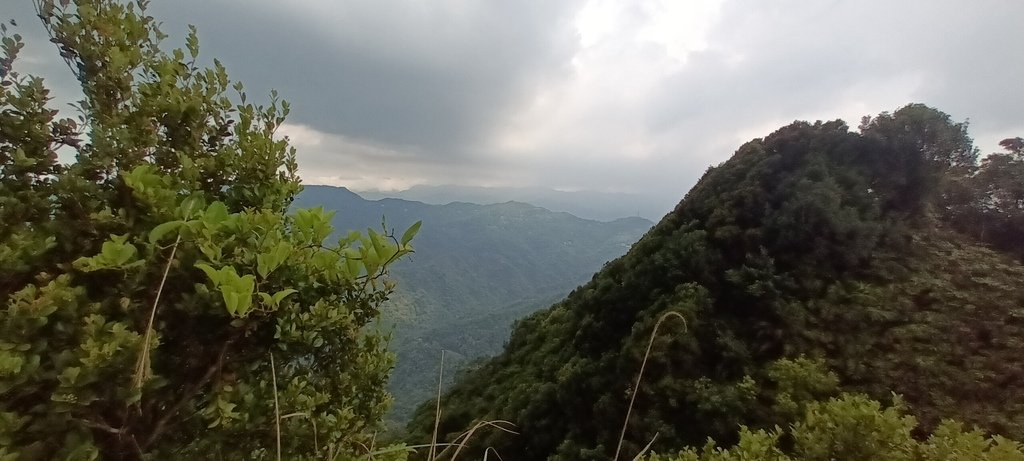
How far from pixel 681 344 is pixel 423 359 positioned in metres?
138

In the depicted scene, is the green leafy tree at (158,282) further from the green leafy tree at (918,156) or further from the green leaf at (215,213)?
the green leafy tree at (918,156)

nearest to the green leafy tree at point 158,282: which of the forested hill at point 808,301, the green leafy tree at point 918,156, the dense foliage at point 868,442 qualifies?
the dense foliage at point 868,442

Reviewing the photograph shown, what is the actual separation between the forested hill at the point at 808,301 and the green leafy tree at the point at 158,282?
46.9ft

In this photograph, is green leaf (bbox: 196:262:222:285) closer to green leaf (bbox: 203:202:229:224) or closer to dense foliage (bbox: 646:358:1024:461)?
green leaf (bbox: 203:202:229:224)

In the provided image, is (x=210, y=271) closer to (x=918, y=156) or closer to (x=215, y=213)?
(x=215, y=213)

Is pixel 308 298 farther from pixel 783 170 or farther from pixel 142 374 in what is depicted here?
pixel 783 170

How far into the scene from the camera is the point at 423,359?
144375 millimetres

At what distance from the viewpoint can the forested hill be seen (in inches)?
533

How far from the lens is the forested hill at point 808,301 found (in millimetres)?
13539

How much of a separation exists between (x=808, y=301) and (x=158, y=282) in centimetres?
2015

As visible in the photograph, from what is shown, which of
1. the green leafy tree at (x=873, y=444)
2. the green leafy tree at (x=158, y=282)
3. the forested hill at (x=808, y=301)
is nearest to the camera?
the green leafy tree at (x=158, y=282)

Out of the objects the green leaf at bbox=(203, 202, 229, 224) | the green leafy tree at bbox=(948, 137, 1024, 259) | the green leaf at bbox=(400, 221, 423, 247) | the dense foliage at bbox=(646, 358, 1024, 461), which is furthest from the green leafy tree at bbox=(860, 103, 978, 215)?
the green leaf at bbox=(203, 202, 229, 224)

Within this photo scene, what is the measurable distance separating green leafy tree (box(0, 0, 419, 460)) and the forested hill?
14.3 meters

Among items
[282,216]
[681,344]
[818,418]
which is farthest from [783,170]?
[282,216]
